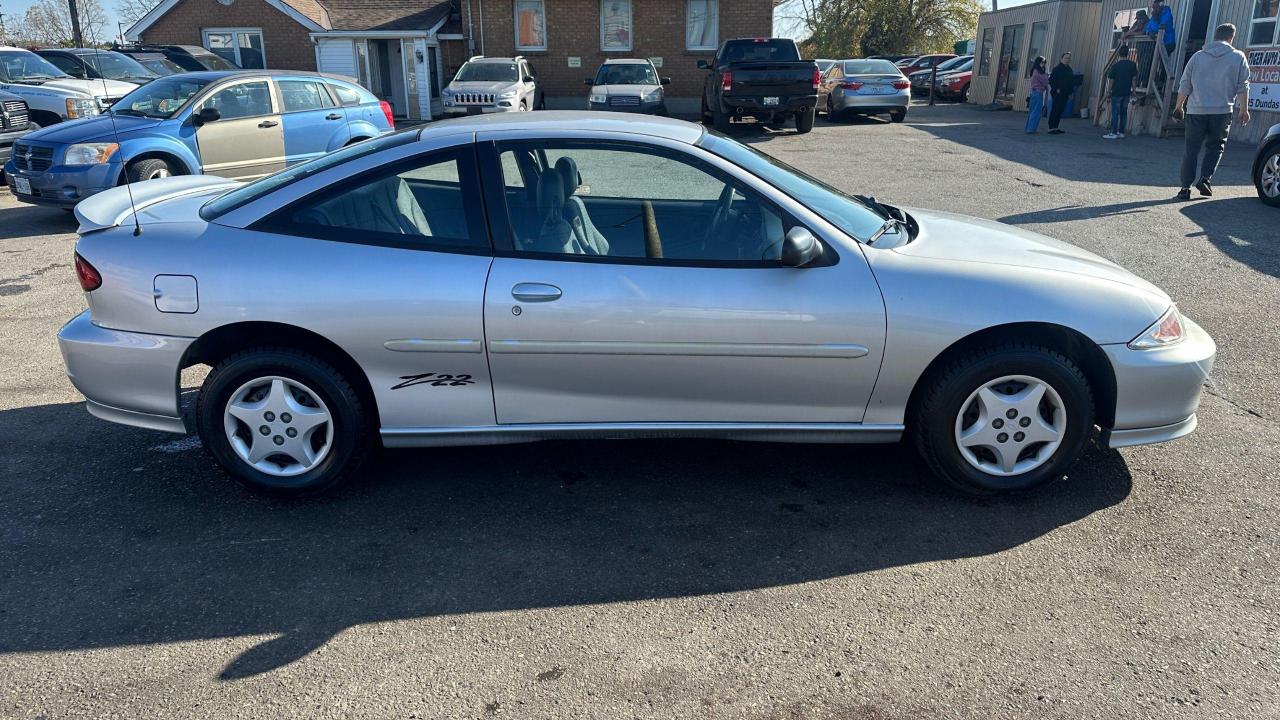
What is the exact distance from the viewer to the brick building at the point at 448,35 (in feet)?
94.3

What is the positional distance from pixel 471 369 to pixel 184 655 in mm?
1449

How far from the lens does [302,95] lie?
11281mm

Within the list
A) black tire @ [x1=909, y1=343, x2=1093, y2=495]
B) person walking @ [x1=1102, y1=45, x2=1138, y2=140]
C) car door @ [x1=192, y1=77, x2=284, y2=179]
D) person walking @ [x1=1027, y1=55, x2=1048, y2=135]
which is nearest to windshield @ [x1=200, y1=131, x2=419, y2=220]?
black tire @ [x1=909, y1=343, x2=1093, y2=495]

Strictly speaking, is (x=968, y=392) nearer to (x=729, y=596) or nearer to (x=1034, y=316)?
(x=1034, y=316)

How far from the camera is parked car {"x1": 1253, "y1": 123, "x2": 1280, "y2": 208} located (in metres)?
10.4

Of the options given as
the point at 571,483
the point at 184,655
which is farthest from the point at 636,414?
the point at 184,655

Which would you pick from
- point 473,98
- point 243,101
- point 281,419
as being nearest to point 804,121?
point 473,98

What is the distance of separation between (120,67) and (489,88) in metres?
7.66

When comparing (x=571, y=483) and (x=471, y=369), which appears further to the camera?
(x=571, y=483)

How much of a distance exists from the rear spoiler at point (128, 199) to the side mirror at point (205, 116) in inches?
225

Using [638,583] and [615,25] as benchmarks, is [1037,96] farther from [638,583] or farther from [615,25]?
[638,583]

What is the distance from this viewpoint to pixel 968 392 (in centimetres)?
380

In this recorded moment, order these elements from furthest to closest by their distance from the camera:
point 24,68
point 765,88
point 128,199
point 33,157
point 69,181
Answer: point 765,88 → point 24,68 → point 33,157 → point 69,181 → point 128,199

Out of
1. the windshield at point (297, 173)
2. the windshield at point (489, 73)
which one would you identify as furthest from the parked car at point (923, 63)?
the windshield at point (297, 173)
